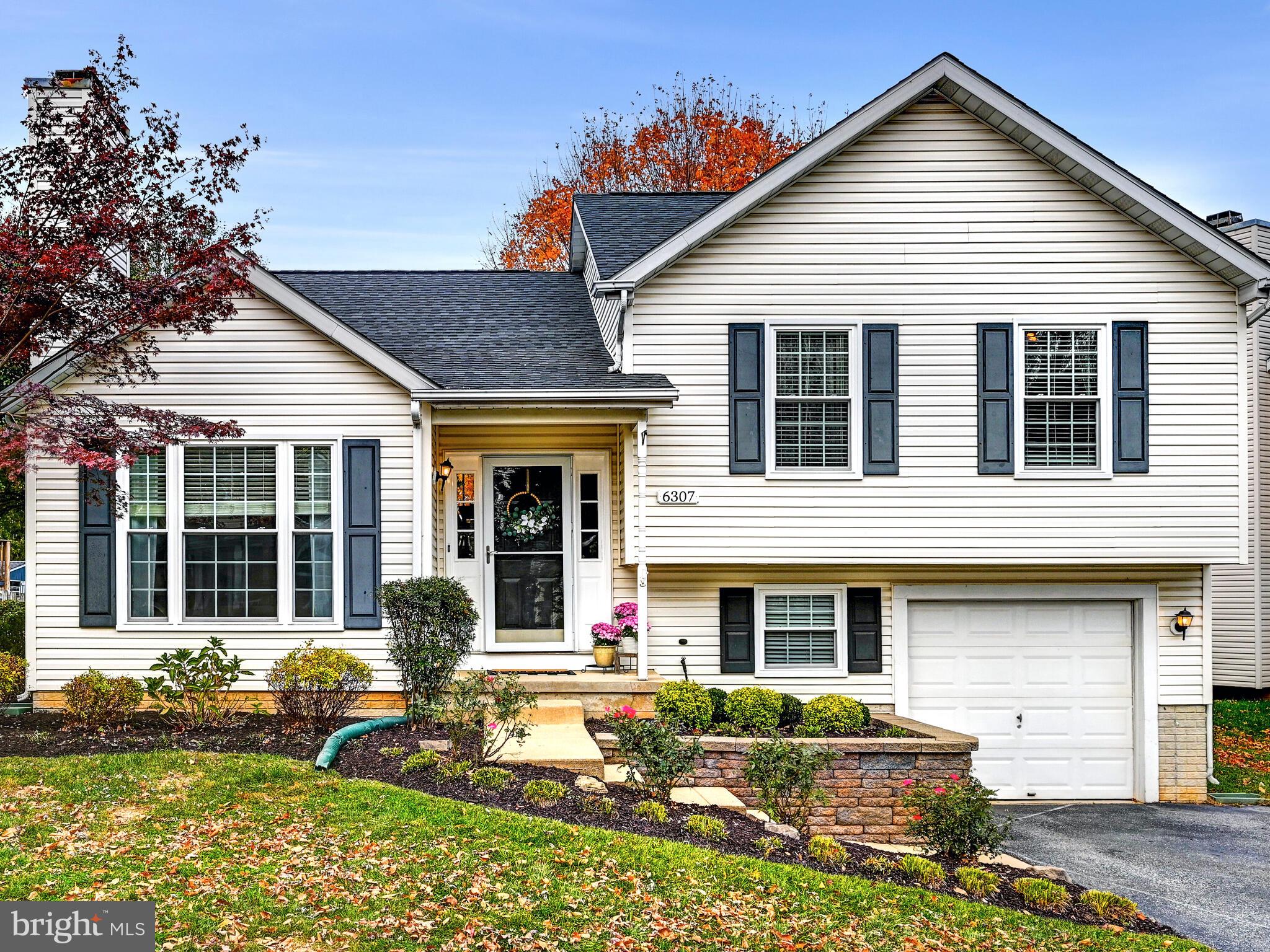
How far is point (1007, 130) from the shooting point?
403 inches

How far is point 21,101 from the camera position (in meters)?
9.94

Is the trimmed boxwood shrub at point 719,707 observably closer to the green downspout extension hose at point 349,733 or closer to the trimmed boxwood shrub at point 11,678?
the green downspout extension hose at point 349,733

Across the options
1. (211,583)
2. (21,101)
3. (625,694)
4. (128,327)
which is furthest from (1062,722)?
(21,101)

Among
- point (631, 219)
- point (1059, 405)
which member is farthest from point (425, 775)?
point (631, 219)

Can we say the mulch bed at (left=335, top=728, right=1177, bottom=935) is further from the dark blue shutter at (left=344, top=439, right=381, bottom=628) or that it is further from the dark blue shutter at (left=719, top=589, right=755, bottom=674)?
the dark blue shutter at (left=719, top=589, right=755, bottom=674)

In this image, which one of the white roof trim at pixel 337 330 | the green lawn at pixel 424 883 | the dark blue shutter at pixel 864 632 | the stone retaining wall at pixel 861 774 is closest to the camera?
the green lawn at pixel 424 883

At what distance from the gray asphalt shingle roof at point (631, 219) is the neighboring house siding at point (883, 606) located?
11.6 ft

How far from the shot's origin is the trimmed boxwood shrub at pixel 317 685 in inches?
333

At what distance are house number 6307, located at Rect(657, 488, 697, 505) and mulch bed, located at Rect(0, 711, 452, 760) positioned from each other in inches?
131

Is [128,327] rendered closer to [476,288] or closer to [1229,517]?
[476,288]

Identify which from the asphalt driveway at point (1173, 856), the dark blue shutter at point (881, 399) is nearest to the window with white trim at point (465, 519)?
the dark blue shutter at point (881, 399)

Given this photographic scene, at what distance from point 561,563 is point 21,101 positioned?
7.35 meters

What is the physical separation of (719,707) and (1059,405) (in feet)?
16.1

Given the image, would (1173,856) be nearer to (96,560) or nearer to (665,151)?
(96,560)
